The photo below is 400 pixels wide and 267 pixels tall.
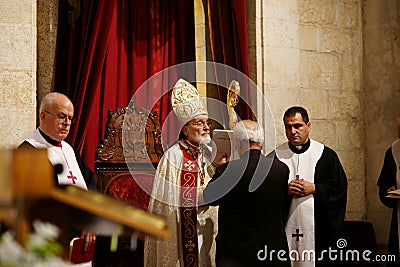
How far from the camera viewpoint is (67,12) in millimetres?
6699

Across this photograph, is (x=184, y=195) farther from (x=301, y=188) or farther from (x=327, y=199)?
(x=327, y=199)

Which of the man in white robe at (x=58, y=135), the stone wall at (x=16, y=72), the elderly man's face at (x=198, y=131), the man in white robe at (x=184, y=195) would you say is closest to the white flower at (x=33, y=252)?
the man in white robe at (x=58, y=135)

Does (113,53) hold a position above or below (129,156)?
above

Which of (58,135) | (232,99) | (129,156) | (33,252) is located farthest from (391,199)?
(33,252)

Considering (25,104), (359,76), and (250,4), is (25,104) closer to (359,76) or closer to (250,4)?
(250,4)

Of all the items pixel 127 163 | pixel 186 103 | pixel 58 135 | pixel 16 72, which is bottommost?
pixel 127 163

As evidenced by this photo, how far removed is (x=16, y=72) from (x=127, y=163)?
131 cm

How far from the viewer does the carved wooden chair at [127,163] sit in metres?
6.21

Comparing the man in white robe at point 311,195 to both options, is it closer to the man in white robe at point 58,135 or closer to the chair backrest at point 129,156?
the chair backrest at point 129,156

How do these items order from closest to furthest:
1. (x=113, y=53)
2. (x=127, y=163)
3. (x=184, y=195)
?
(x=184, y=195) → (x=127, y=163) → (x=113, y=53)

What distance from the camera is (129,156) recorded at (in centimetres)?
636

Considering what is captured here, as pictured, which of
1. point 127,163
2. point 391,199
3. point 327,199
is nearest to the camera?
point 327,199

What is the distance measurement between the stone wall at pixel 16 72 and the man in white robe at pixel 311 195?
6.32ft

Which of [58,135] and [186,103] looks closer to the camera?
[58,135]
